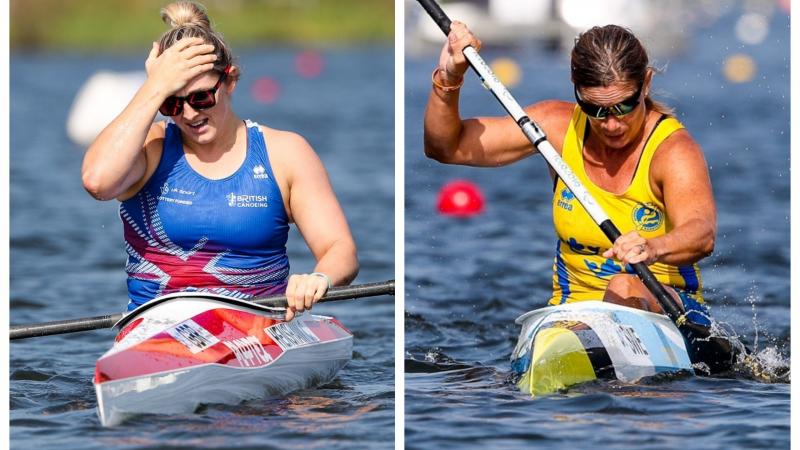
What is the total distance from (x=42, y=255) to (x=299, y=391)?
4.65 m

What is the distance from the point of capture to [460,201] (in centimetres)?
993

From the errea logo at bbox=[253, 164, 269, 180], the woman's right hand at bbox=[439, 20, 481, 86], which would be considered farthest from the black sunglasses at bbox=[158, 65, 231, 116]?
the woman's right hand at bbox=[439, 20, 481, 86]

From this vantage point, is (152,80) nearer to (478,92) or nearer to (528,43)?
(478,92)

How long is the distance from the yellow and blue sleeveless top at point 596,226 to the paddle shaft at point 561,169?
0.45 feet

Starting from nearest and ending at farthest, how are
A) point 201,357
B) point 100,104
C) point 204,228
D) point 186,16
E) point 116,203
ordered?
point 201,357 < point 186,16 < point 204,228 < point 116,203 < point 100,104

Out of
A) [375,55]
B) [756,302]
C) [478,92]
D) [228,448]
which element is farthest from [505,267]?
[375,55]

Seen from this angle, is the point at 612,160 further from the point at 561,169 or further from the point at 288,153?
the point at 288,153

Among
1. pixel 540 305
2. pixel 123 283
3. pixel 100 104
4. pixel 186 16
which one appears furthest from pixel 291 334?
pixel 100 104

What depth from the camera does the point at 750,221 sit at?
9.65m

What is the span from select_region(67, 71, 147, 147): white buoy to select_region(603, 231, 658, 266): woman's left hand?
10.9 metres

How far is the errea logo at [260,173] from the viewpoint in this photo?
5.08 metres

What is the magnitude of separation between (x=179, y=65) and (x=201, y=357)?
962 mm

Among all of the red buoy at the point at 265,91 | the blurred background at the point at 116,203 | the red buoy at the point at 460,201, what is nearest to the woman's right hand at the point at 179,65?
the blurred background at the point at 116,203

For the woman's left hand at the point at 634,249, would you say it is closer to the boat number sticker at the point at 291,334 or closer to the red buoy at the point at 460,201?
the boat number sticker at the point at 291,334
